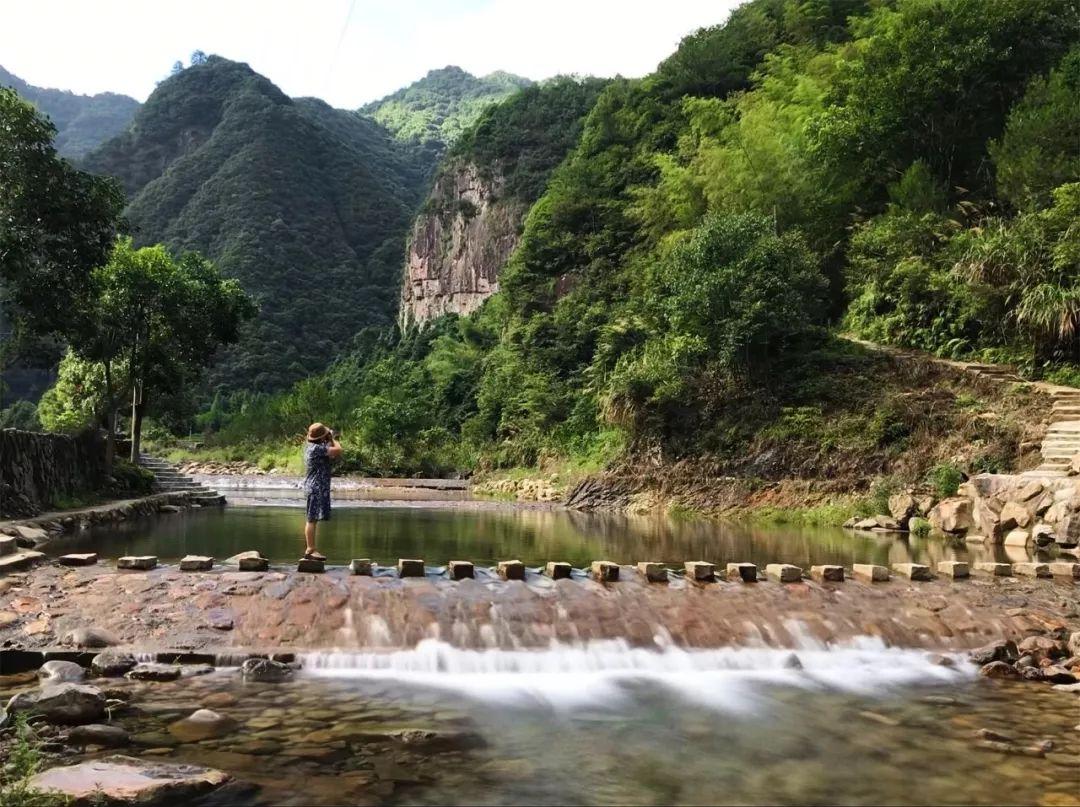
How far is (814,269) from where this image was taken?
22062 millimetres

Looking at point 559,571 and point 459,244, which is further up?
point 459,244

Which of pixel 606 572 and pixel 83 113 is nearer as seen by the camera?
pixel 606 572

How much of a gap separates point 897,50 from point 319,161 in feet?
309

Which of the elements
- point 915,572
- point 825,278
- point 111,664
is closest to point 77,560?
point 111,664

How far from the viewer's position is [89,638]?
6.48 m

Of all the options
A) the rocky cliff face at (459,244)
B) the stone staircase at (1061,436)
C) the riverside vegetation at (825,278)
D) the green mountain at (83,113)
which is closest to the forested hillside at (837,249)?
the riverside vegetation at (825,278)

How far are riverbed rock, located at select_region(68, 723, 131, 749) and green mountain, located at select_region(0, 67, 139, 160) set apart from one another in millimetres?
151323

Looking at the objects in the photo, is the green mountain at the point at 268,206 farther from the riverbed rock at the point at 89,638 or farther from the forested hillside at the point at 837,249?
the riverbed rock at the point at 89,638

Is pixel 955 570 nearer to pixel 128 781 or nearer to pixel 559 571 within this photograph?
pixel 559 571

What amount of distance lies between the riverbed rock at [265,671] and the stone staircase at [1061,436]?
1335 cm

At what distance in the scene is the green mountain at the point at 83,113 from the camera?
136 m

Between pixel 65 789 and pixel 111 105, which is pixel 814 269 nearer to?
pixel 65 789

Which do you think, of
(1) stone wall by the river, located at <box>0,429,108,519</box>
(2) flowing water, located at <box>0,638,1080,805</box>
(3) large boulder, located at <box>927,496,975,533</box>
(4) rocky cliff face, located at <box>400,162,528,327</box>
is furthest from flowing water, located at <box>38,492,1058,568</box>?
(4) rocky cliff face, located at <box>400,162,528,327</box>

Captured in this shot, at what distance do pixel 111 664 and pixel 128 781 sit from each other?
8.23 ft
